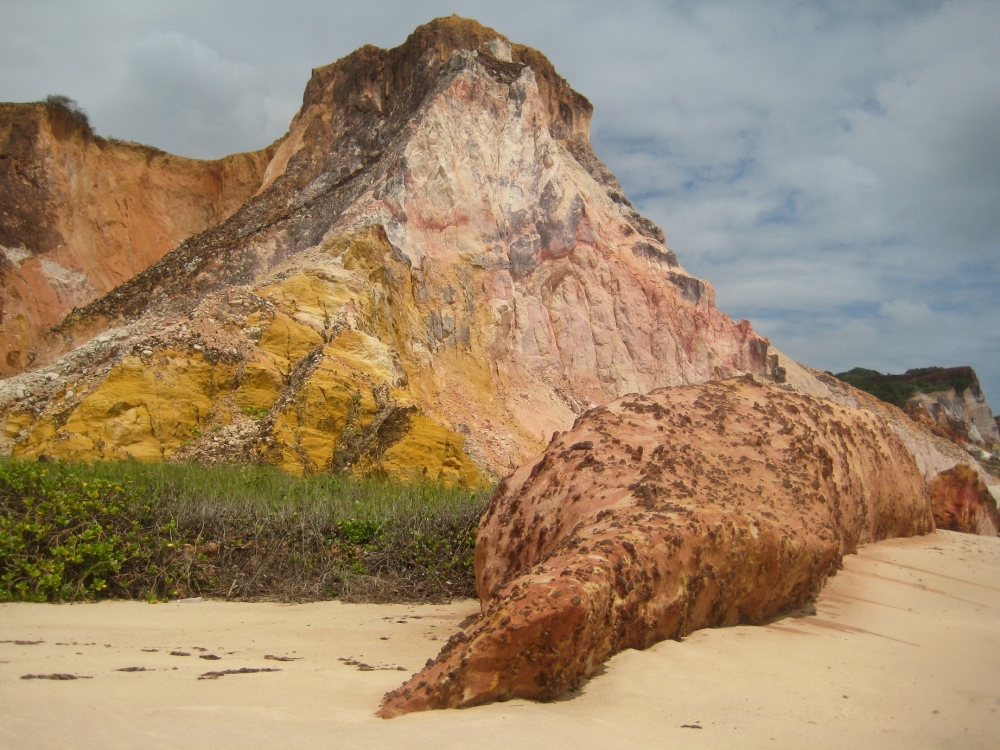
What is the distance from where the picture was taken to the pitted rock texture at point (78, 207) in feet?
70.9

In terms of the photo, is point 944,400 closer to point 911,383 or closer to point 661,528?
point 911,383

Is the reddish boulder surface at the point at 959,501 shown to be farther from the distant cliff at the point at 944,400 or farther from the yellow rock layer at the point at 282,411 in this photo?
the distant cliff at the point at 944,400

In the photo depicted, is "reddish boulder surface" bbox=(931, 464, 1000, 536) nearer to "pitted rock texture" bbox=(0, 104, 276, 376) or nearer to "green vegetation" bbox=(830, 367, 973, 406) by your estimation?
"pitted rock texture" bbox=(0, 104, 276, 376)

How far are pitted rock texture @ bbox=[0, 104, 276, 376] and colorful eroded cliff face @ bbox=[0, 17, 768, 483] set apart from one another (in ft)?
14.0

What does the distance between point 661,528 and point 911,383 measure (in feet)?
140

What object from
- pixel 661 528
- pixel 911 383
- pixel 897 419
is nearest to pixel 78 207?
pixel 661 528

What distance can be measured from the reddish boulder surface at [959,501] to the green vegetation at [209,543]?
172 inches

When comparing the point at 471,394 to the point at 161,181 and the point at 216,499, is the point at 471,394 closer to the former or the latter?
the point at 216,499

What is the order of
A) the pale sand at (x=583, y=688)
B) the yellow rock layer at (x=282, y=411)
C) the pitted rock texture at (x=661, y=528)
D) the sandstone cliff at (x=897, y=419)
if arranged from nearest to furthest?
the pale sand at (x=583, y=688) < the pitted rock texture at (x=661, y=528) < the yellow rock layer at (x=282, y=411) < the sandstone cliff at (x=897, y=419)

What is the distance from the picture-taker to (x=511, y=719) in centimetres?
223

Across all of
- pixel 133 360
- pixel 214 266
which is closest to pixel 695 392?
pixel 133 360

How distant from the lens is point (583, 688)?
2.53m

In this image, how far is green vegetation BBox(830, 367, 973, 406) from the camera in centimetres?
3959

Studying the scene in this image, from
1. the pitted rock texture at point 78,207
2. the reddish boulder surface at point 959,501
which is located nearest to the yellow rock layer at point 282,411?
the reddish boulder surface at point 959,501
